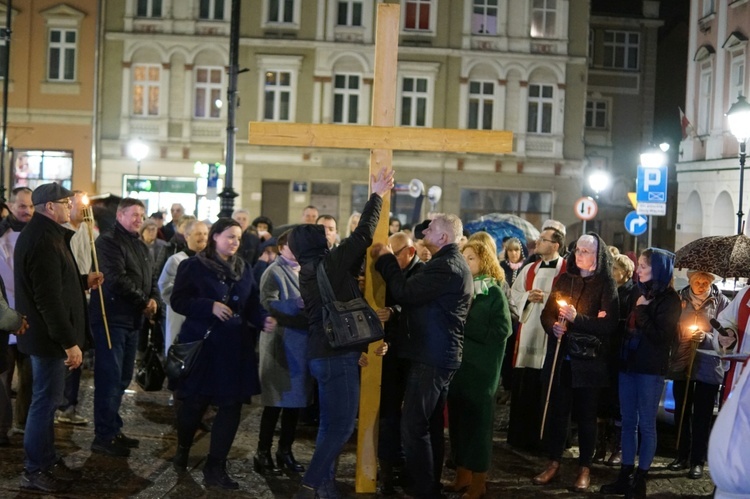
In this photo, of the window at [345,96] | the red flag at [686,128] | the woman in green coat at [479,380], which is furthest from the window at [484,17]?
the woman in green coat at [479,380]

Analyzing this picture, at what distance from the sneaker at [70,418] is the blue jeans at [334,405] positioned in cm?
340

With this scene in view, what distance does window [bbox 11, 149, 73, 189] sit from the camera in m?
34.0

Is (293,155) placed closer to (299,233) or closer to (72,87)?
(72,87)

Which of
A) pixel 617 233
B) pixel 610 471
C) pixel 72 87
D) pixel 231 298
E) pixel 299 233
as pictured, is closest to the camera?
pixel 299 233

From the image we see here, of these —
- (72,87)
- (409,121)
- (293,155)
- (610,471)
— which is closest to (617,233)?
(409,121)

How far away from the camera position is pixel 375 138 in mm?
7500

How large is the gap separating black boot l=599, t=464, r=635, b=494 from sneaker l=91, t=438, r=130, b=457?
12.7ft

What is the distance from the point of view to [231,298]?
757cm

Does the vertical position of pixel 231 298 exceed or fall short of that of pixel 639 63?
it falls short

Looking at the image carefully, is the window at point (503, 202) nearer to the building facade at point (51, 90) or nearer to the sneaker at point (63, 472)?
the building facade at point (51, 90)

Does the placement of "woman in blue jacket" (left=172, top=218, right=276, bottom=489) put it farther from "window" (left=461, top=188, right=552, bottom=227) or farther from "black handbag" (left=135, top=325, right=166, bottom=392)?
"window" (left=461, top=188, right=552, bottom=227)

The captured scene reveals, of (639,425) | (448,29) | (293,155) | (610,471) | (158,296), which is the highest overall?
(448,29)

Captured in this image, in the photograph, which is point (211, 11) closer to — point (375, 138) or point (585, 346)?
point (375, 138)

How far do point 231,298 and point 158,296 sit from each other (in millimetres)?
2054
